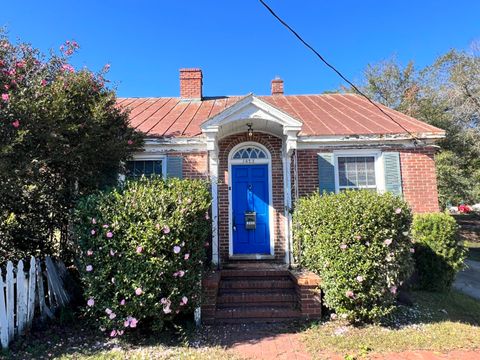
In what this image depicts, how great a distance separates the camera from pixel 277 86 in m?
13.0

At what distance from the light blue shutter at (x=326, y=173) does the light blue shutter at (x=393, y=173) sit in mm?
1305

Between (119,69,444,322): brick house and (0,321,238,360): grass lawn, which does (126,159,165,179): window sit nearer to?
(119,69,444,322): brick house

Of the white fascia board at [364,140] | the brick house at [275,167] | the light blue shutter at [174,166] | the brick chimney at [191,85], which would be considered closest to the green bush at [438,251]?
the brick house at [275,167]

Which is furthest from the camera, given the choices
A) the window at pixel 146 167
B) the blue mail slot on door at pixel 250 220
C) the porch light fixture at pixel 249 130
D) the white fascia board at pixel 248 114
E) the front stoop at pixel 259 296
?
the window at pixel 146 167

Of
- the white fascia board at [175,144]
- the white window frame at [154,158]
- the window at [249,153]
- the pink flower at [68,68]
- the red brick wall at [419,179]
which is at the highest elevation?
the pink flower at [68,68]

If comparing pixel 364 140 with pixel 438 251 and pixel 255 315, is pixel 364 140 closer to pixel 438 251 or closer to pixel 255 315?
pixel 438 251

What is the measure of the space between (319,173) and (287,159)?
3.34 feet

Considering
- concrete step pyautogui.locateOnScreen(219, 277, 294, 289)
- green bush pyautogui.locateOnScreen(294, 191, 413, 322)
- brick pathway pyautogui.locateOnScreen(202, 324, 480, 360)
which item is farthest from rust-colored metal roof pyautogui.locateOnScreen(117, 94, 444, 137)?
brick pathway pyautogui.locateOnScreen(202, 324, 480, 360)

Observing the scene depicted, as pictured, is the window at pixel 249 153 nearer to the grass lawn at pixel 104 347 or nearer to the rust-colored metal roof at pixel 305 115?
the rust-colored metal roof at pixel 305 115

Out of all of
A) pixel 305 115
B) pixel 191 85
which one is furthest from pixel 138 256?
pixel 191 85

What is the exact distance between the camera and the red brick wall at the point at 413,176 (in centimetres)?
828

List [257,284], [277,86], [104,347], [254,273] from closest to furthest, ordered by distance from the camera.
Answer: [104,347] → [257,284] → [254,273] → [277,86]

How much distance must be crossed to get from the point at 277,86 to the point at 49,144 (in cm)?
935

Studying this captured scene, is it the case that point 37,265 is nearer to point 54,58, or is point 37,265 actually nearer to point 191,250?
point 191,250
